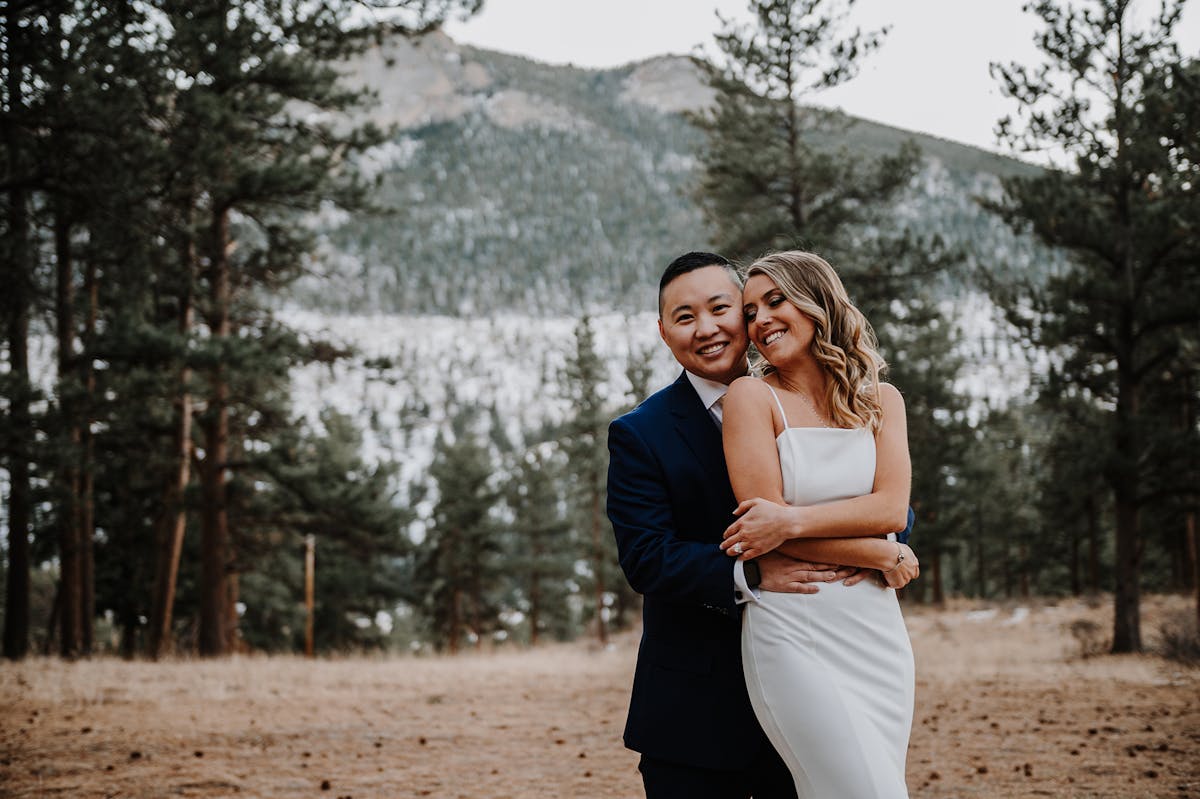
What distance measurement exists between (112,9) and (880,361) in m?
10.5

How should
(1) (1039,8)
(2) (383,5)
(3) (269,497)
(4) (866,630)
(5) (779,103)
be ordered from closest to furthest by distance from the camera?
1. (4) (866,630)
2. (2) (383,5)
3. (1) (1039,8)
4. (5) (779,103)
5. (3) (269,497)

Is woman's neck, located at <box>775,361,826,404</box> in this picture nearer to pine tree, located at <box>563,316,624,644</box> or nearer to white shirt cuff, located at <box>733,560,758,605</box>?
white shirt cuff, located at <box>733,560,758,605</box>

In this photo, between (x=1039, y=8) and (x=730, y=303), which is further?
(x=1039, y=8)

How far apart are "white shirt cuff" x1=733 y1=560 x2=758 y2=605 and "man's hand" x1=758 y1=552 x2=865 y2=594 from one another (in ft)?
0.14

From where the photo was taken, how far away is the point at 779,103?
20344mm

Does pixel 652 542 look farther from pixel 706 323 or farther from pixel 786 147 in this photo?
pixel 786 147

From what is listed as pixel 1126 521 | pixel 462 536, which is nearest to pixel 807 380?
pixel 1126 521

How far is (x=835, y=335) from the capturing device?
2.70 metres

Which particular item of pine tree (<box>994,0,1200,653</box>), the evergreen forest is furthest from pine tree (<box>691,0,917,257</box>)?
pine tree (<box>994,0,1200,653</box>)

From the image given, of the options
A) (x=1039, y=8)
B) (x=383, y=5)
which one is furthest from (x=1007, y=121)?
(x=383, y=5)

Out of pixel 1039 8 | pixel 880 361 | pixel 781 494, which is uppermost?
pixel 1039 8

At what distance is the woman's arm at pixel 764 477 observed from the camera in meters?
2.48

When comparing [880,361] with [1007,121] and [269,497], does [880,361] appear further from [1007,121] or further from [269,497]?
[269,497]

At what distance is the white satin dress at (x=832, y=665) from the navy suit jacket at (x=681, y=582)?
0.54 feet
